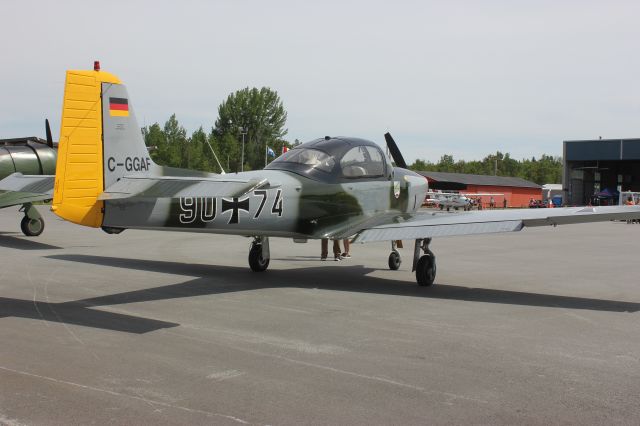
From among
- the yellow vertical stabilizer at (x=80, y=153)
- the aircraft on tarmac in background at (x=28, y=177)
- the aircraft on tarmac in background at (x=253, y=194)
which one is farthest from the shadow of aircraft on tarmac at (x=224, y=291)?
the aircraft on tarmac in background at (x=28, y=177)

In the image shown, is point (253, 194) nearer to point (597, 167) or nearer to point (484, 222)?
point (484, 222)

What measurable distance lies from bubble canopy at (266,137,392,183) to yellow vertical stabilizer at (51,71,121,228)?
3347 millimetres

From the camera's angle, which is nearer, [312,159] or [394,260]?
[312,159]

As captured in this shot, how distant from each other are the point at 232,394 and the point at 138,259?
9.79m

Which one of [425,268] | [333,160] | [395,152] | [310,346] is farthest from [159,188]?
[395,152]

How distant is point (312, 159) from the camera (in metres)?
10.9

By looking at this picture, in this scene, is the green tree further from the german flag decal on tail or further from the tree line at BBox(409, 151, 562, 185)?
the german flag decal on tail

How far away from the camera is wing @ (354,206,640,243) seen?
9648mm

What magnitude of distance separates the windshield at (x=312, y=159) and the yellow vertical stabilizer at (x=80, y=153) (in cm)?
348

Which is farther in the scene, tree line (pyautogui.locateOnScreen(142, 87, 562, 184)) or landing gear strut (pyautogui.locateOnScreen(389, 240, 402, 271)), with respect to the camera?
tree line (pyautogui.locateOnScreen(142, 87, 562, 184))

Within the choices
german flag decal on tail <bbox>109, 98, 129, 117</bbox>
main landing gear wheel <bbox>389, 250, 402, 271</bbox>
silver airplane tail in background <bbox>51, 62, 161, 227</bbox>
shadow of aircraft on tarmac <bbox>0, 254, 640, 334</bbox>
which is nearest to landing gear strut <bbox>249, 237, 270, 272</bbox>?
shadow of aircraft on tarmac <bbox>0, 254, 640, 334</bbox>

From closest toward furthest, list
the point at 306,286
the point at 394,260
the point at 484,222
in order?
the point at 484,222
the point at 306,286
the point at 394,260

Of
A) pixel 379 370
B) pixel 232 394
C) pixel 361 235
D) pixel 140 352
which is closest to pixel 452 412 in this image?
pixel 379 370

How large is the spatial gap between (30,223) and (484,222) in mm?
14378
